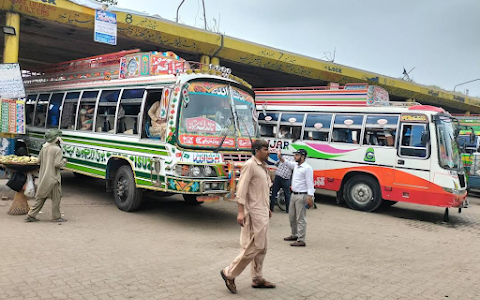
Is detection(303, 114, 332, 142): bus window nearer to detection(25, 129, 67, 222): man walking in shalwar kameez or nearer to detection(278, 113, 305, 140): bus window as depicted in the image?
detection(278, 113, 305, 140): bus window

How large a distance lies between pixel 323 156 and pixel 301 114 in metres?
1.53

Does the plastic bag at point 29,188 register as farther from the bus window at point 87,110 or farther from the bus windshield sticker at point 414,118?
the bus windshield sticker at point 414,118

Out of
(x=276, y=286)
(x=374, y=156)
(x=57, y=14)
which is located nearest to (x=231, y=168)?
(x=276, y=286)

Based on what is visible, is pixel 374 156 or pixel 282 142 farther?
pixel 282 142

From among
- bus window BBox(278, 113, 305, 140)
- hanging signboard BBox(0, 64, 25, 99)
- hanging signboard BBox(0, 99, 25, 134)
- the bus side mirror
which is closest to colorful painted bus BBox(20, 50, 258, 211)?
hanging signboard BBox(0, 99, 25, 134)

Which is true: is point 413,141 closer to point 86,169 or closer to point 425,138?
point 425,138

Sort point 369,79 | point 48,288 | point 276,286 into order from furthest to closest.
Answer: point 369,79 < point 276,286 < point 48,288

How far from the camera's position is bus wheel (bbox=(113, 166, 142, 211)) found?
8727mm

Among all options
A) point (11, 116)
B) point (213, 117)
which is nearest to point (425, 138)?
point (213, 117)

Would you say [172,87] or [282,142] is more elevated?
[172,87]

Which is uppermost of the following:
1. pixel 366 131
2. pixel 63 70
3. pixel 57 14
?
pixel 57 14

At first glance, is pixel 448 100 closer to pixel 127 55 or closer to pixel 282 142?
pixel 282 142

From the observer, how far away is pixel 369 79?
20812mm

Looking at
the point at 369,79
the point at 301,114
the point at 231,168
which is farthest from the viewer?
the point at 369,79
